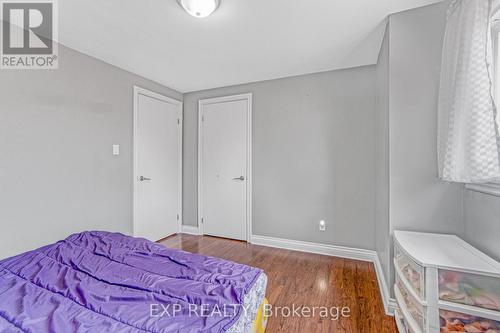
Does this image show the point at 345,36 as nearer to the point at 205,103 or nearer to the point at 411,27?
the point at 411,27

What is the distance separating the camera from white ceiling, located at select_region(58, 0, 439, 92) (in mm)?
1685

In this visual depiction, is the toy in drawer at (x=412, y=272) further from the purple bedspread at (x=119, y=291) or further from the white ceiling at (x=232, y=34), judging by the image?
the white ceiling at (x=232, y=34)

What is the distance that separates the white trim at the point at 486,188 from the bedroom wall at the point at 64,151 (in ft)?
10.8

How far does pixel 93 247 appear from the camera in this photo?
1.68 metres

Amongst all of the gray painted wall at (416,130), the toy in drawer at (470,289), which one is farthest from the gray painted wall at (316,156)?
the toy in drawer at (470,289)

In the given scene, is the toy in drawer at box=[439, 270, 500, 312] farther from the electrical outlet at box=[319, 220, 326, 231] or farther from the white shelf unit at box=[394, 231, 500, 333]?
the electrical outlet at box=[319, 220, 326, 231]

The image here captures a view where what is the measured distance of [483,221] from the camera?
1.36 m

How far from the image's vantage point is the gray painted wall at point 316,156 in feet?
8.77

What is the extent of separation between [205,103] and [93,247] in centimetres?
251

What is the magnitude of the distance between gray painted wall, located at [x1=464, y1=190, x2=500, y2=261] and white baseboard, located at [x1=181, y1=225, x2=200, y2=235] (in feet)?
10.5

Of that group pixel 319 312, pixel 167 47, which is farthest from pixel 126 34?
pixel 319 312

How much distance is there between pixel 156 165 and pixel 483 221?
3367 millimetres

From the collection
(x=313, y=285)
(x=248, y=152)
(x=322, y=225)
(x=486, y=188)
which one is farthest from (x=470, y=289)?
(x=248, y=152)

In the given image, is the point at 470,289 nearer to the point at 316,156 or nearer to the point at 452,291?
the point at 452,291
